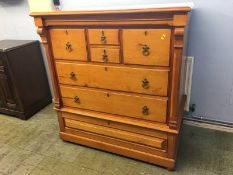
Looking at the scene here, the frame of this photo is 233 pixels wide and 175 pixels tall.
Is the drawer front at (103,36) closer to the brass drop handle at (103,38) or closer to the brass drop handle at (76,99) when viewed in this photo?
the brass drop handle at (103,38)

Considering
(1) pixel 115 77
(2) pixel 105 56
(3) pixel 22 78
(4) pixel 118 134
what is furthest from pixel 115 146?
(3) pixel 22 78

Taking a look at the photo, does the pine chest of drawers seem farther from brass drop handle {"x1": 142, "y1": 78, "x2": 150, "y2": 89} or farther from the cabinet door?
the cabinet door

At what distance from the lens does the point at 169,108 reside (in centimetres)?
142

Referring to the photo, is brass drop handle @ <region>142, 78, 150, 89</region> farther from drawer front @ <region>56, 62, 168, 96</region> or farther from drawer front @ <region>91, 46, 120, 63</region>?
drawer front @ <region>91, 46, 120, 63</region>

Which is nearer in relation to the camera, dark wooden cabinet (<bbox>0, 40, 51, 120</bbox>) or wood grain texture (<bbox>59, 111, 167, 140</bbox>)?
wood grain texture (<bbox>59, 111, 167, 140</bbox>)

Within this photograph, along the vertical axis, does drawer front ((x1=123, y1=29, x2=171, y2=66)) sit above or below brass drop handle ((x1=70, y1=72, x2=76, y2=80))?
above

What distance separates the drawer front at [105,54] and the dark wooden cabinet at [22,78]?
1.04m

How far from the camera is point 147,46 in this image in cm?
129

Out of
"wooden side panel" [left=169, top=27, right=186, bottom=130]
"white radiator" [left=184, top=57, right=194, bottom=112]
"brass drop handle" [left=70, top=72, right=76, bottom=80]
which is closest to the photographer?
→ "wooden side panel" [left=169, top=27, right=186, bottom=130]

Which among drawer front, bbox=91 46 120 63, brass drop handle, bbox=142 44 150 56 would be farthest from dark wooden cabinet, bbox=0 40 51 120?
brass drop handle, bbox=142 44 150 56

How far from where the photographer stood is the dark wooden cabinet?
6.91 feet

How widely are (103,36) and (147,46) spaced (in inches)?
11.6

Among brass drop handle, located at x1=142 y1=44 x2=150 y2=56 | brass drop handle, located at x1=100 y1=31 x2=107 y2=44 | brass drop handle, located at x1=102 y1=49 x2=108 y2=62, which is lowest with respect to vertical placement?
brass drop handle, located at x1=102 y1=49 x2=108 y2=62

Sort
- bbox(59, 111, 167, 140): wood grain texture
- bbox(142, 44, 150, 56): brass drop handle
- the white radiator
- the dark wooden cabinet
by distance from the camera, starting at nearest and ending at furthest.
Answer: bbox(142, 44, 150, 56): brass drop handle, bbox(59, 111, 167, 140): wood grain texture, the white radiator, the dark wooden cabinet
